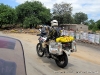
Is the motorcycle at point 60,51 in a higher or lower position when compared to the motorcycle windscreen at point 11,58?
lower

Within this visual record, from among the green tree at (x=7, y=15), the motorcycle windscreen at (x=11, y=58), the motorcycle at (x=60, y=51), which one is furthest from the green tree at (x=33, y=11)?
the motorcycle windscreen at (x=11, y=58)

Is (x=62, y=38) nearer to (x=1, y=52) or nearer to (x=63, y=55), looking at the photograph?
(x=63, y=55)

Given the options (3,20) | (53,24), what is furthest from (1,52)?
(3,20)

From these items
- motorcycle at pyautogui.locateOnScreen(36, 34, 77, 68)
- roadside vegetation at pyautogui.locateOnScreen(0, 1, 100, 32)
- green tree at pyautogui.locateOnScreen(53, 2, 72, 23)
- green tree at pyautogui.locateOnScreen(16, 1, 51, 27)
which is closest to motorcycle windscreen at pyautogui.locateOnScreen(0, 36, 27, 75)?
motorcycle at pyautogui.locateOnScreen(36, 34, 77, 68)

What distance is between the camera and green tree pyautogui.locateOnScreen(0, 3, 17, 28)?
50062 mm

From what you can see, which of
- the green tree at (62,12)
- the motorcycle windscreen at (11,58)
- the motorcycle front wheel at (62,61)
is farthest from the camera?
the green tree at (62,12)

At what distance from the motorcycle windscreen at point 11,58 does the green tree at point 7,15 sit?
48.2 metres

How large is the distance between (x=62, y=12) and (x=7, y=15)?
83.6ft

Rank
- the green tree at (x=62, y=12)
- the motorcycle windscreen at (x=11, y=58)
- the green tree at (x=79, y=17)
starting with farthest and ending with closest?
the green tree at (x=79, y=17) < the green tree at (x=62, y=12) < the motorcycle windscreen at (x=11, y=58)

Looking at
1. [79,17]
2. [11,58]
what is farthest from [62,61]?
[79,17]

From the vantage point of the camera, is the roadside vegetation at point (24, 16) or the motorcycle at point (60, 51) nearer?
the motorcycle at point (60, 51)

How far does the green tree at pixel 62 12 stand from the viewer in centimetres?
6861

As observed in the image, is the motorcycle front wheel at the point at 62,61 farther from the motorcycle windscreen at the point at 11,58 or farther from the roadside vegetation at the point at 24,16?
the roadside vegetation at the point at 24,16

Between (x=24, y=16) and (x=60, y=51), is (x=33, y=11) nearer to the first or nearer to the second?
(x=24, y=16)
